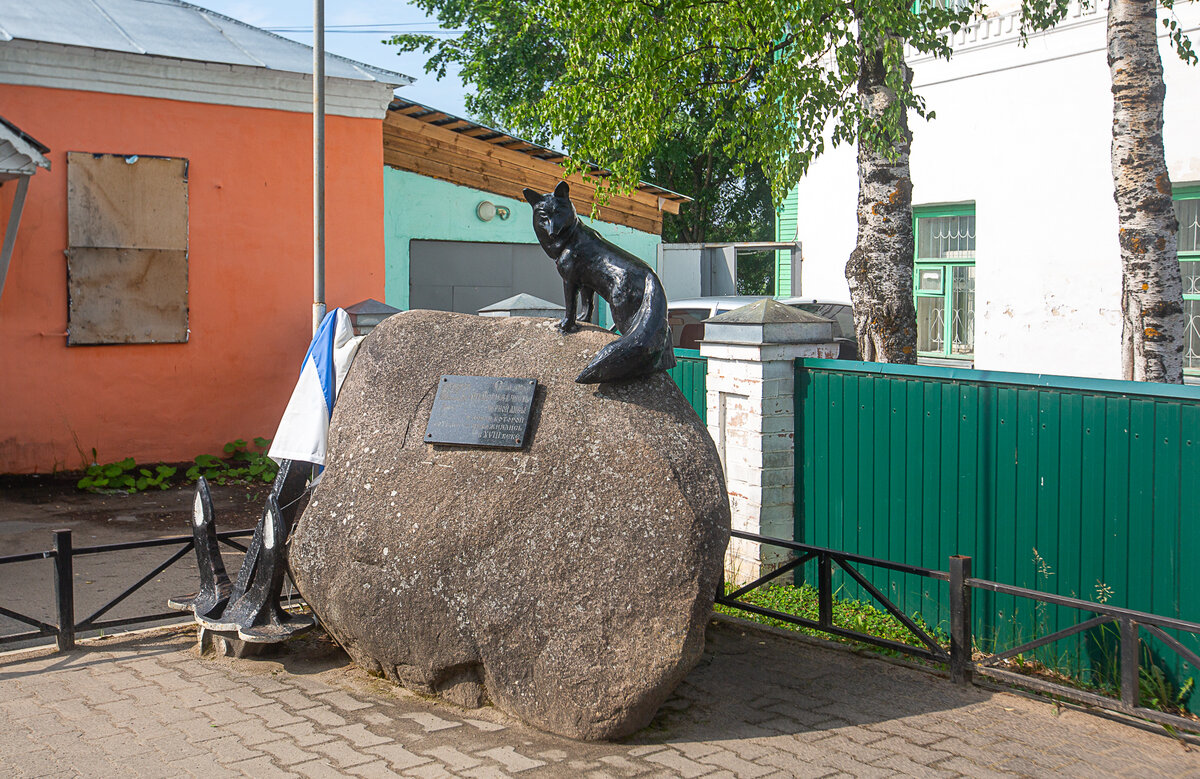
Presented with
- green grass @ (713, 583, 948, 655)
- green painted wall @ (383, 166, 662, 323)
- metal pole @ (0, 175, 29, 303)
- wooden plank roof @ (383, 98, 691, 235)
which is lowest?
green grass @ (713, 583, 948, 655)

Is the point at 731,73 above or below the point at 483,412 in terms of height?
above

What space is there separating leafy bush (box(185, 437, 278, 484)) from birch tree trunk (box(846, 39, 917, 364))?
247 inches

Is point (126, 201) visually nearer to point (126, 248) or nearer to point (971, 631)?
point (126, 248)

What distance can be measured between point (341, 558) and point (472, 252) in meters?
9.26

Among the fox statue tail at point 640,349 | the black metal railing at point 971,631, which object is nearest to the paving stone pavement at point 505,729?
the black metal railing at point 971,631

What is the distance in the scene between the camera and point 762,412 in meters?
6.57

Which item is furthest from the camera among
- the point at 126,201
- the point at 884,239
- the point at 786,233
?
the point at 786,233

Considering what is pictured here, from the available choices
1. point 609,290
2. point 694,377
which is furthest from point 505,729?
point 694,377

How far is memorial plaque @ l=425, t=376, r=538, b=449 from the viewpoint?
4.75 m

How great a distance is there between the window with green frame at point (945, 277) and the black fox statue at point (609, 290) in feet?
29.6

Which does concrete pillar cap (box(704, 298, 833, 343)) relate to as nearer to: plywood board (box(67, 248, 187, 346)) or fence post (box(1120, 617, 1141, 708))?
fence post (box(1120, 617, 1141, 708))

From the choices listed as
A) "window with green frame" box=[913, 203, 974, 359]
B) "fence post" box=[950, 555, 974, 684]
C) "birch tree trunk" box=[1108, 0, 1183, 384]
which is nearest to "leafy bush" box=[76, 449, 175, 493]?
"fence post" box=[950, 555, 974, 684]

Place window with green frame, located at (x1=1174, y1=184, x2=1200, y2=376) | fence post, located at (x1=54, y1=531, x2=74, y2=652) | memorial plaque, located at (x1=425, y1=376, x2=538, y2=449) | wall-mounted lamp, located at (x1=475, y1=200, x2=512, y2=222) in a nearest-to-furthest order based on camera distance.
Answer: memorial plaque, located at (x1=425, y1=376, x2=538, y2=449) → fence post, located at (x1=54, y1=531, x2=74, y2=652) → window with green frame, located at (x1=1174, y1=184, x2=1200, y2=376) → wall-mounted lamp, located at (x1=475, y1=200, x2=512, y2=222)

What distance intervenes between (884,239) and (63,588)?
588 cm
